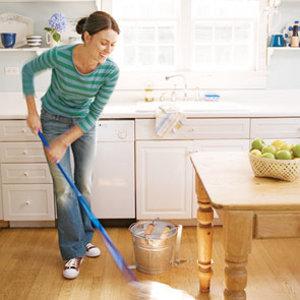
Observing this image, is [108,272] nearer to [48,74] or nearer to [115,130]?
[115,130]

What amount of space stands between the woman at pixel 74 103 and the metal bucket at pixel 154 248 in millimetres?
343

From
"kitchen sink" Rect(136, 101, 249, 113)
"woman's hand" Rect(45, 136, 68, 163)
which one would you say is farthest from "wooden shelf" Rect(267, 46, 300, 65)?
"woman's hand" Rect(45, 136, 68, 163)

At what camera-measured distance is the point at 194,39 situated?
3.65 metres

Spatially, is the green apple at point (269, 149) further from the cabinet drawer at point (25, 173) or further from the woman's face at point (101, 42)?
the cabinet drawer at point (25, 173)

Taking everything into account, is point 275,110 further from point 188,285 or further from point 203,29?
point 188,285

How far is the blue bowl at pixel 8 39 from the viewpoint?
3.35m

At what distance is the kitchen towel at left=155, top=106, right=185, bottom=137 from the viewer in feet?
9.84

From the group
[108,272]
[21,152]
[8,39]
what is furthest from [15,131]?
[108,272]

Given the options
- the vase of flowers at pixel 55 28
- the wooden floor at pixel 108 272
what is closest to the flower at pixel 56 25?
the vase of flowers at pixel 55 28

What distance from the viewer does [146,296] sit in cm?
193

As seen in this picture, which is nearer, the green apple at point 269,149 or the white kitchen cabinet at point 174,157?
the green apple at point 269,149

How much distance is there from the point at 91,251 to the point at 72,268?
0.26 metres

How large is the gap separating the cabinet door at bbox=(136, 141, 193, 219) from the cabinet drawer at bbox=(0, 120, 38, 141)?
0.71 metres

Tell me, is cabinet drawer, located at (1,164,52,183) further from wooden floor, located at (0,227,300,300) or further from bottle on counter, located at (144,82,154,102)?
bottle on counter, located at (144,82,154,102)
